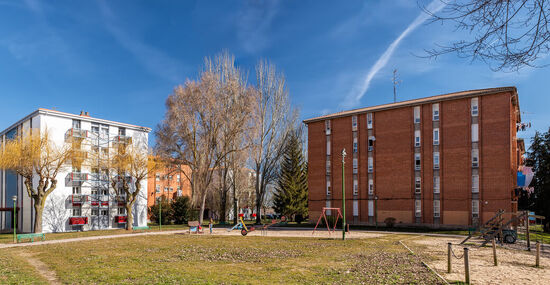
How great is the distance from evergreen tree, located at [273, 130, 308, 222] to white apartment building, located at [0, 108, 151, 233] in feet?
65.1

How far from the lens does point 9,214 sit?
46344mm

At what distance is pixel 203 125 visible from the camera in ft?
133

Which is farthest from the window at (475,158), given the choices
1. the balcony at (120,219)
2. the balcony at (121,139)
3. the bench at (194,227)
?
the balcony at (120,219)

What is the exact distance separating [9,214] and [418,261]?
5232cm

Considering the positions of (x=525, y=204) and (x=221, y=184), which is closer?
(x=525, y=204)

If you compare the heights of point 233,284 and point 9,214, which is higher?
point 233,284

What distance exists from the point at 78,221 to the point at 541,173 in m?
53.8

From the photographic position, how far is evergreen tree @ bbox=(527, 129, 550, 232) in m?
37.3

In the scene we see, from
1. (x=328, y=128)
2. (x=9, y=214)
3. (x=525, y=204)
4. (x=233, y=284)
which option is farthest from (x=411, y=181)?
(x=9, y=214)

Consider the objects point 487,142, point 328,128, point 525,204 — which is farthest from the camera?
point 328,128

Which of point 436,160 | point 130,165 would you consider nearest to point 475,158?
point 436,160

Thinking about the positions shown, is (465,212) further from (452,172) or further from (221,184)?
(221,184)

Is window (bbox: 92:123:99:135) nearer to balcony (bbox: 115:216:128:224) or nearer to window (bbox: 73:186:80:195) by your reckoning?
window (bbox: 73:186:80:195)

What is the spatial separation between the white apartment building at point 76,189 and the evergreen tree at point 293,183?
19834 mm
